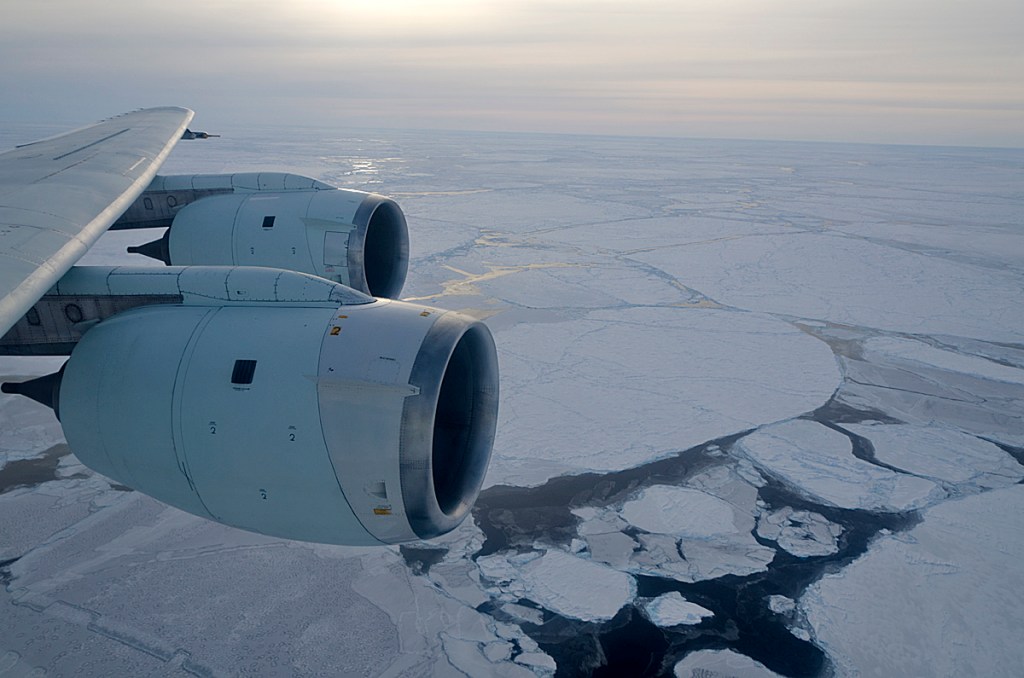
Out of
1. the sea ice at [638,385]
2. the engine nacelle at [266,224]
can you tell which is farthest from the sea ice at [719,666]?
the engine nacelle at [266,224]

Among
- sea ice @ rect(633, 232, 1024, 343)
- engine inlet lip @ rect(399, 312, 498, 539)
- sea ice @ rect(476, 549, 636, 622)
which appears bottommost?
sea ice @ rect(476, 549, 636, 622)

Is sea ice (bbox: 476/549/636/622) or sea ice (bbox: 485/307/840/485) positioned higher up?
sea ice (bbox: 485/307/840/485)

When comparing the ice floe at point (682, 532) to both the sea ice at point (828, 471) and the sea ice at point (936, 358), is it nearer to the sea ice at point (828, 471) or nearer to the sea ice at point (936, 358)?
the sea ice at point (828, 471)

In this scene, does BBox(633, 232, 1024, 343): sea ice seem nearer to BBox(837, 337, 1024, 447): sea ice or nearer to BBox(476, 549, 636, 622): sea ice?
BBox(837, 337, 1024, 447): sea ice

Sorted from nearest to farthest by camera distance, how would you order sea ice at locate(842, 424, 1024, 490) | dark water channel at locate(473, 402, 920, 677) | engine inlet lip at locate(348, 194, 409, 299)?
dark water channel at locate(473, 402, 920, 677), engine inlet lip at locate(348, 194, 409, 299), sea ice at locate(842, 424, 1024, 490)

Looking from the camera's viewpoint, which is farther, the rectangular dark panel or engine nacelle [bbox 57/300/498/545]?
the rectangular dark panel

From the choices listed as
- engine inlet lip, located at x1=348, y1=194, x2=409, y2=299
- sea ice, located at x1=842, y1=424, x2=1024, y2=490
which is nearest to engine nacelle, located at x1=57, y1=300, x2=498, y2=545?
engine inlet lip, located at x1=348, y1=194, x2=409, y2=299
